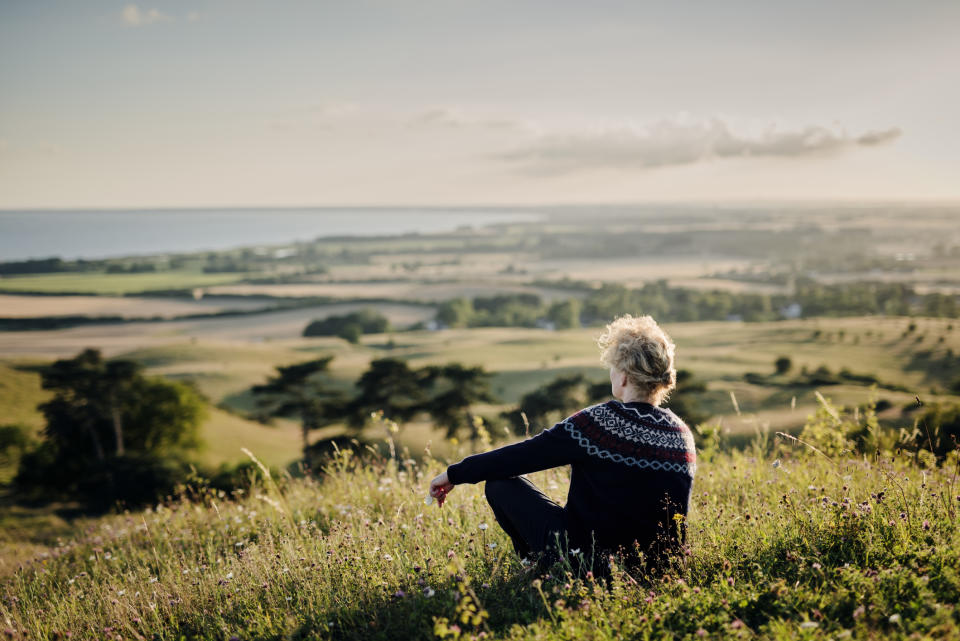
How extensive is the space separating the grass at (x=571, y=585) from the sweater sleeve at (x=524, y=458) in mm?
527

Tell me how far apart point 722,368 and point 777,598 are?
66406 mm

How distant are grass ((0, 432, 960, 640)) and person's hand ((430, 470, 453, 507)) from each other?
1.37ft

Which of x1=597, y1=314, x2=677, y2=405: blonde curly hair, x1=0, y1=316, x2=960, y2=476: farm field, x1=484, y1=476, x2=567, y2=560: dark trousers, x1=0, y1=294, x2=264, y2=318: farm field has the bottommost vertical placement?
x1=0, y1=316, x2=960, y2=476: farm field

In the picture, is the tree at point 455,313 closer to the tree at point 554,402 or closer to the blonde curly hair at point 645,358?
the tree at point 554,402

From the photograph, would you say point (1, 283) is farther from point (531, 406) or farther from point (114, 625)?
point (114, 625)

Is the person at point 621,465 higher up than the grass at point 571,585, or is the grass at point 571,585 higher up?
the person at point 621,465

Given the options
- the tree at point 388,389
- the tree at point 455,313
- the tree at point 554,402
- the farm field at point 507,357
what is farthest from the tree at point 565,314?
the tree at point 388,389

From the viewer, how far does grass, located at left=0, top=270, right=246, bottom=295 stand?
98.2 m

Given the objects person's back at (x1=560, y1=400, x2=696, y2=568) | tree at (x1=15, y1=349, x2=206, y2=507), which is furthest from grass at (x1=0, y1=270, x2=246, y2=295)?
person's back at (x1=560, y1=400, x2=696, y2=568)

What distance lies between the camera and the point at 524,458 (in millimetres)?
3572

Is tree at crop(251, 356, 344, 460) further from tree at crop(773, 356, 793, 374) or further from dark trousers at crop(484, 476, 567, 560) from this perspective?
tree at crop(773, 356, 793, 374)

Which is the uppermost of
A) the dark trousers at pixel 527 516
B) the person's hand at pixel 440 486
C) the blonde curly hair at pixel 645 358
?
the blonde curly hair at pixel 645 358

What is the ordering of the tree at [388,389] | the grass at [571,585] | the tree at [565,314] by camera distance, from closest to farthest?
the grass at [571,585]
the tree at [388,389]
the tree at [565,314]

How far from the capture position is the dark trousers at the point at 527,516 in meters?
3.73
